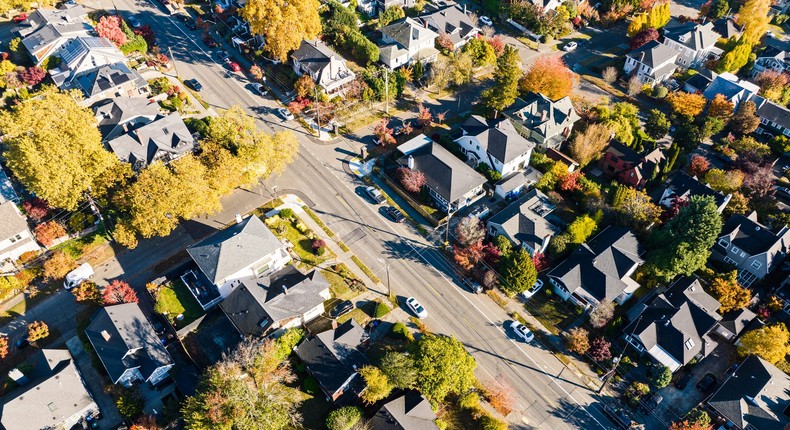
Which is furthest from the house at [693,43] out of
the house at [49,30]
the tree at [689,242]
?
the house at [49,30]

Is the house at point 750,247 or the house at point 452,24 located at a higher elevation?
the house at point 452,24

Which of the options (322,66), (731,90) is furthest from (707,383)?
(322,66)

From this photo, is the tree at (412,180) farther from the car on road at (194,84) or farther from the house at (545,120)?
the car on road at (194,84)

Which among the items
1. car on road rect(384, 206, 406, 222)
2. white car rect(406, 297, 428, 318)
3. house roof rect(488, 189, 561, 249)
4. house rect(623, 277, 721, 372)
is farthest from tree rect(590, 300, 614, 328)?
car on road rect(384, 206, 406, 222)

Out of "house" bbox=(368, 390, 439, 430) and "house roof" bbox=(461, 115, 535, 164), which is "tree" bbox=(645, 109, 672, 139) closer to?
"house roof" bbox=(461, 115, 535, 164)

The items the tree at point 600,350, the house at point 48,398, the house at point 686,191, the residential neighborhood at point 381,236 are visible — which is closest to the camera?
the house at point 48,398

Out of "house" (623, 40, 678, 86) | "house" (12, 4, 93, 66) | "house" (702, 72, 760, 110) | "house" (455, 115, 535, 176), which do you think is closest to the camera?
"house" (455, 115, 535, 176)

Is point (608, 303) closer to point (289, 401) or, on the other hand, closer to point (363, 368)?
point (363, 368)
